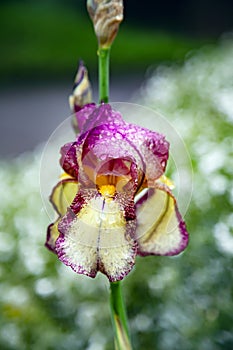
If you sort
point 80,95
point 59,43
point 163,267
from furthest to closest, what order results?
1. point 59,43
2. point 163,267
3. point 80,95

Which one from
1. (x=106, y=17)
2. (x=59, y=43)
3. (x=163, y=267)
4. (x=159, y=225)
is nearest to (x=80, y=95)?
(x=106, y=17)

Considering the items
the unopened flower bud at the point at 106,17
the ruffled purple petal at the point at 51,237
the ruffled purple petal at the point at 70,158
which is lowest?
the ruffled purple petal at the point at 51,237

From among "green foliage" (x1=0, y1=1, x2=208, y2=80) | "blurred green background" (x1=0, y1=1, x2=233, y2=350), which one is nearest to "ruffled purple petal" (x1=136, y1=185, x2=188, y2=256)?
"blurred green background" (x1=0, y1=1, x2=233, y2=350)

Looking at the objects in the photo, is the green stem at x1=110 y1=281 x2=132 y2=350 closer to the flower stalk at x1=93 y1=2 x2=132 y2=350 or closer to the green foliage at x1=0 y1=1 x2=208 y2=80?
the flower stalk at x1=93 y1=2 x2=132 y2=350

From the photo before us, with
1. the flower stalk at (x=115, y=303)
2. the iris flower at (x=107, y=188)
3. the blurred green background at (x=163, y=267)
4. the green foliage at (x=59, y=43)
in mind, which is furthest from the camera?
the green foliage at (x=59, y=43)

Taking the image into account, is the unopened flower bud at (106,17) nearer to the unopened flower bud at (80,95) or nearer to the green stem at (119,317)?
the unopened flower bud at (80,95)

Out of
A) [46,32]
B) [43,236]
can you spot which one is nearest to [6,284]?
[43,236]

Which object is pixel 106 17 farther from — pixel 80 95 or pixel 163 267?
pixel 163 267

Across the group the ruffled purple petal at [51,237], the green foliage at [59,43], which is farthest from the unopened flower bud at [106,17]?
the green foliage at [59,43]
